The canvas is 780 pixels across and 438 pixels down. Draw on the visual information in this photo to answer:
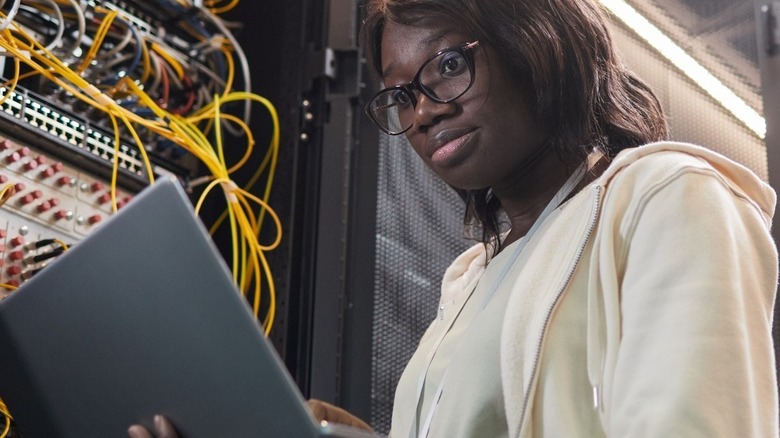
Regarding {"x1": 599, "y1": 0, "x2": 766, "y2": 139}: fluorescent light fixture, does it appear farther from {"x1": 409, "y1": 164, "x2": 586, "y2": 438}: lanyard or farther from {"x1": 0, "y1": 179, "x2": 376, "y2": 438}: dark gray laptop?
{"x1": 0, "y1": 179, "x2": 376, "y2": 438}: dark gray laptop

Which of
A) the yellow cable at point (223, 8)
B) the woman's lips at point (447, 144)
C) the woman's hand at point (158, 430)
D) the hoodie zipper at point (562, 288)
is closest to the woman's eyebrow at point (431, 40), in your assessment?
the woman's lips at point (447, 144)

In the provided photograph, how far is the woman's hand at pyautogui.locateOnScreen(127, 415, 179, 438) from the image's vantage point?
103 centimetres

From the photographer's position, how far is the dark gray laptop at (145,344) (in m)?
0.94

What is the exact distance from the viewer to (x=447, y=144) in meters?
1.36

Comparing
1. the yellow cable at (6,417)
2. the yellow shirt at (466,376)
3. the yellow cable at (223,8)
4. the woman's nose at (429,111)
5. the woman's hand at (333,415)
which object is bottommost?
the yellow cable at (6,417)

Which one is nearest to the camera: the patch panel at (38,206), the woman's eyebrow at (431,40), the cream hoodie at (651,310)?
the cream hoodie at (651,310)

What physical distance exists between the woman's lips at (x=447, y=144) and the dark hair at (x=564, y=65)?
10 cm

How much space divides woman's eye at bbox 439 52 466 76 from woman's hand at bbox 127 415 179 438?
0.60 meters

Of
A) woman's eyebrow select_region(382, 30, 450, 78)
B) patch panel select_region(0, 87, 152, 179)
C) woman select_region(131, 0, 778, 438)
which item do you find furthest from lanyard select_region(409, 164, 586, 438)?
patch panel select_region(0, 87, 152, 179)

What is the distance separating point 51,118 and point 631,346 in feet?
3.79

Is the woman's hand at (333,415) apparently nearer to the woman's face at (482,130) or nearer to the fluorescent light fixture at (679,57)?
the woman's face at (482,130)

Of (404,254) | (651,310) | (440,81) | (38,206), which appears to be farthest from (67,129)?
(651,310)

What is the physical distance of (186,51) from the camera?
2059 mm

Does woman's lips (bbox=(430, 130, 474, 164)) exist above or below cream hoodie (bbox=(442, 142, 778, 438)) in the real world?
above
